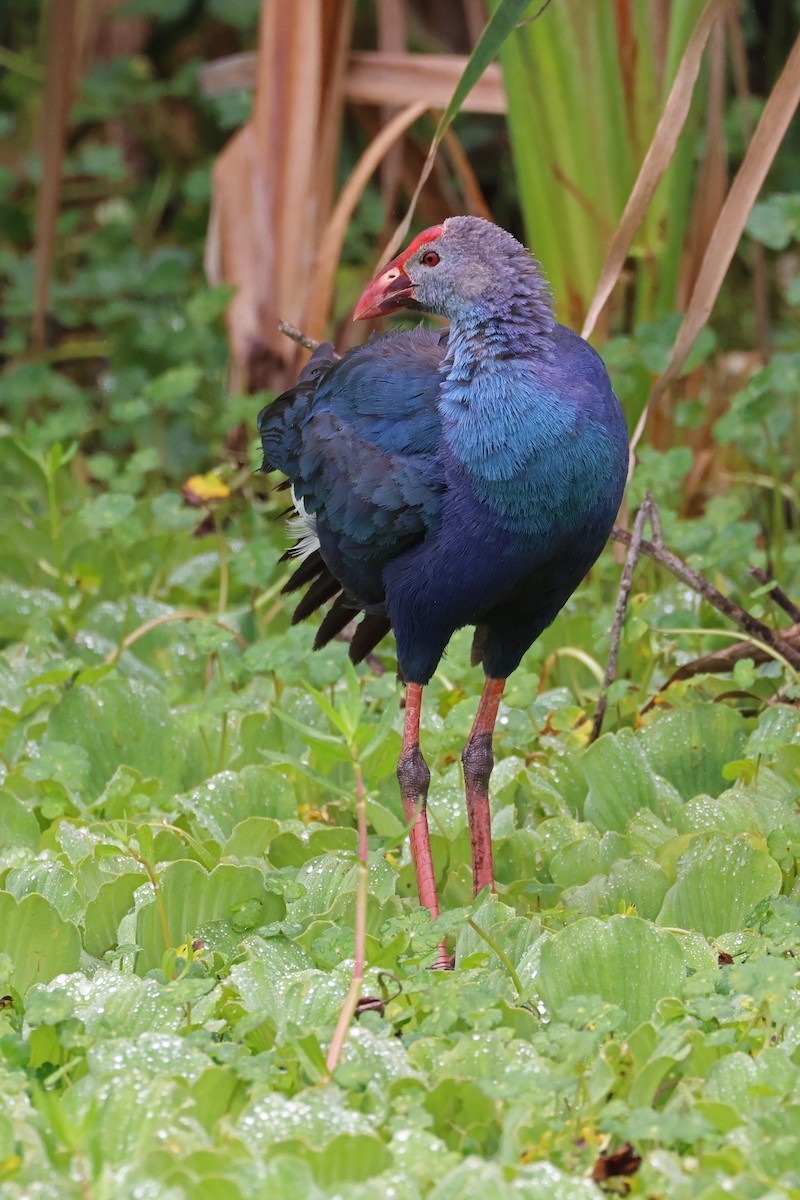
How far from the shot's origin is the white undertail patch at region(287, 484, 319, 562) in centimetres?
275

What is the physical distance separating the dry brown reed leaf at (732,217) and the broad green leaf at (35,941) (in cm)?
127

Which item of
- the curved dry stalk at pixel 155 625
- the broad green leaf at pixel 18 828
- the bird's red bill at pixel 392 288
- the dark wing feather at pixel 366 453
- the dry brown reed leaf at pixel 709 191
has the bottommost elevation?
the broad green leaf at pixel 18 828

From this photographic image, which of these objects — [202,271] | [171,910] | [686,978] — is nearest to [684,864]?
[686,978]

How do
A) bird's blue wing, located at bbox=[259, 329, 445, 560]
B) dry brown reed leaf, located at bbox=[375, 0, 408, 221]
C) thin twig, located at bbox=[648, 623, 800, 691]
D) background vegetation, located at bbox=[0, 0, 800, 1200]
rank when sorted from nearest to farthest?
background vegetation, located at bbox=[0, 0, 800, 1200] < bird's blue wing, located at bbox=[259, 329, 445, 560] < thin twig, located at bbox=[648, 623, 800, 691] < dry brown reed leaf, located at bbox=[375, 0, 408, 221]

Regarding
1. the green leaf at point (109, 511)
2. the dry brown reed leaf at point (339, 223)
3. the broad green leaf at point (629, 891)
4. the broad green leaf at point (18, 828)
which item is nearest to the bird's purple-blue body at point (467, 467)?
the broad green leaf at point (629, 891)

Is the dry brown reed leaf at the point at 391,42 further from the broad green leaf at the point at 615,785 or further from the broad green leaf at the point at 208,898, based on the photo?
the broad green leaf at the point at 208,898

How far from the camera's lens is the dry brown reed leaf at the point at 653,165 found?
2.71 m

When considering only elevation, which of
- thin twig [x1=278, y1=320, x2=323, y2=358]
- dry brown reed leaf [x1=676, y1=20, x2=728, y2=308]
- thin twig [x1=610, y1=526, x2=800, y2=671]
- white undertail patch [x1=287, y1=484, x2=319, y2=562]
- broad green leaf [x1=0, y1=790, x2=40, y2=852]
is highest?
dry brown reed leaf [x1=676, y1=20, x2=728, y2=308]

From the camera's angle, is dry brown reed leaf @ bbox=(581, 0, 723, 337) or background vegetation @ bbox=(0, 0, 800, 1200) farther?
dry brown reed leaf @ bbox=(581, 0, 723, 337)

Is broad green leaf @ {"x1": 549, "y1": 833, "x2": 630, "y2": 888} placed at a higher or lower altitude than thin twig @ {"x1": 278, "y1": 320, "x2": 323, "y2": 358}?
lower

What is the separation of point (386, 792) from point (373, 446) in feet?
2.45

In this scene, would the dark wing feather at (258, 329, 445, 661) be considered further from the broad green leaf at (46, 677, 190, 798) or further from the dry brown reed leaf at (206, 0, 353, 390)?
the dry brown reed leaf at (206, 0, 353, 390)

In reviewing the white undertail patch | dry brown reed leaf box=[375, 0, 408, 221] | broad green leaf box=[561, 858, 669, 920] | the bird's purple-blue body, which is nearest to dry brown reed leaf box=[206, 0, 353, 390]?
dry brown reed leaf box=[375, 0, 408, 221]

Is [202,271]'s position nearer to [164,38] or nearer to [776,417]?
[164,38]
